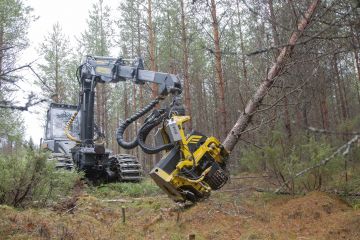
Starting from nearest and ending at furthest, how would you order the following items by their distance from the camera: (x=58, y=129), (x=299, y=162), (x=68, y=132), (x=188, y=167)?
(x=188, y=167) < (x=299, y=162) < (x=68, y=132) < (x=58, y=129)

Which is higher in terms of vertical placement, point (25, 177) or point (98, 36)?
point (98, 36)

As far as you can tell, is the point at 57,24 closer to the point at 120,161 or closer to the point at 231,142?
the point at 120,161

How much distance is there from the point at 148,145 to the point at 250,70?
11.9 m

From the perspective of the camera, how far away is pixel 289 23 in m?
6.96

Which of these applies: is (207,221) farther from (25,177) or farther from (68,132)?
(68,132)

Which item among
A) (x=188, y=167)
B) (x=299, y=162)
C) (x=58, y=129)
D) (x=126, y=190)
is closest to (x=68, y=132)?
(x=58, y=129)

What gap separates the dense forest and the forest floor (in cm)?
61

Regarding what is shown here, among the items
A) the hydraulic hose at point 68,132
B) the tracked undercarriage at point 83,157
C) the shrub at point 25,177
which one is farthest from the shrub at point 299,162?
the hydraulic hose at point 68,132

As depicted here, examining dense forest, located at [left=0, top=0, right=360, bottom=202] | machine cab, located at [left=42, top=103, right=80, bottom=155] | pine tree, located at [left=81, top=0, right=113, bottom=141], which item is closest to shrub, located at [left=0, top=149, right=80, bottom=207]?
dense forest, located at [left=0, top=0, right=360, bottom=202]

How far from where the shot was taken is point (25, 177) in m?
6.29

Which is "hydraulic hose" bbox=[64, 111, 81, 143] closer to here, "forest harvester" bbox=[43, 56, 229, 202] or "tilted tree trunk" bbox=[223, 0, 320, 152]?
"forest harvester" bbox=[43, 56, 229, 202]

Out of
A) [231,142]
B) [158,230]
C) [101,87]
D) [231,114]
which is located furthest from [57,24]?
[158,230]

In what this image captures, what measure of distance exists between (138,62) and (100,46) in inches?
662

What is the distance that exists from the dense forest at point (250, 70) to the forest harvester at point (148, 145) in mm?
1121
